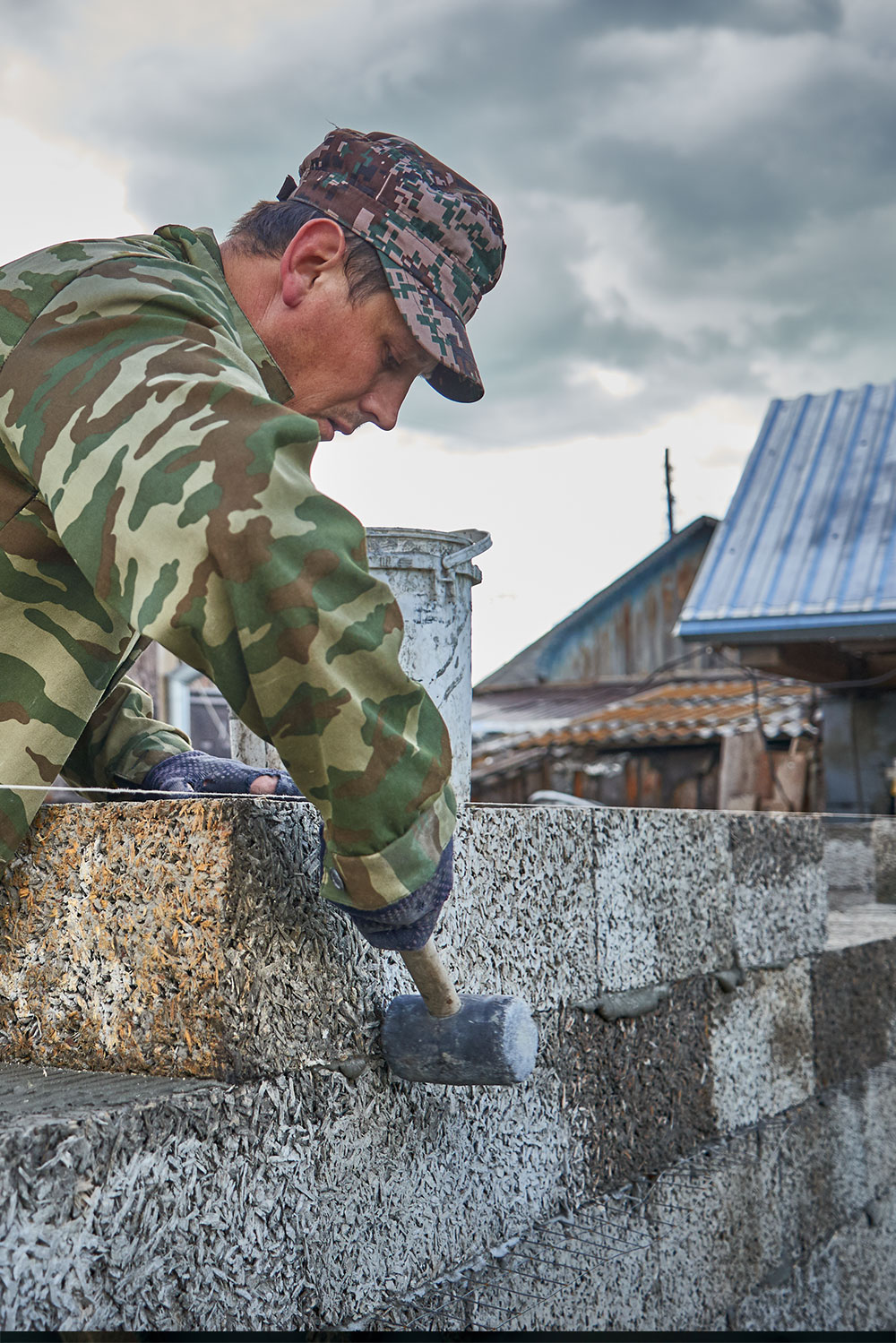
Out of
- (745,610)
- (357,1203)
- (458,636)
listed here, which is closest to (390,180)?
(458,636)

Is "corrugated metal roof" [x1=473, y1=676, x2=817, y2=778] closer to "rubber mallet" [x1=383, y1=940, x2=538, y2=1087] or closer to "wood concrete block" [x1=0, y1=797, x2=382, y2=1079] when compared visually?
"rubber mallet" [x1=383, y1=940, x2=538, y2=1087]

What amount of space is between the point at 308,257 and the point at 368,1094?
116 cm

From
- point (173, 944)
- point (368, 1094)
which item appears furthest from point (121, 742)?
point (368, 1094)

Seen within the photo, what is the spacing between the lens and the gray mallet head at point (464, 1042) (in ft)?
5.34

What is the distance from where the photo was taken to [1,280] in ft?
4.70

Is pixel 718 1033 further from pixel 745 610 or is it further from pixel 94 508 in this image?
pixel 745 610

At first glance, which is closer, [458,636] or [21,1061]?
[21,1061]

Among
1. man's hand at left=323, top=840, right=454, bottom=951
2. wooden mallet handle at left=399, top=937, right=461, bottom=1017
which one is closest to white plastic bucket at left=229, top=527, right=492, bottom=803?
wooden mallet handle at left=399, top=937, right=461, bottom=1017

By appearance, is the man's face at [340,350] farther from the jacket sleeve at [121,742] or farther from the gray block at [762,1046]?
the gray block at [762,1046]

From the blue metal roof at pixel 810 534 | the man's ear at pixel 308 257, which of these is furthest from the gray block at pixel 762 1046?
the blue metal roof at pixel 810 534

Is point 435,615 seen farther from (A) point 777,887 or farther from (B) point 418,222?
(A) point 777,887

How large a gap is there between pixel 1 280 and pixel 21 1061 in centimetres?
101

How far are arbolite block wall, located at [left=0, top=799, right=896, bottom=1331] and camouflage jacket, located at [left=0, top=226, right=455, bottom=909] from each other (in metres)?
0.37

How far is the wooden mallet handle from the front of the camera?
155 cm
